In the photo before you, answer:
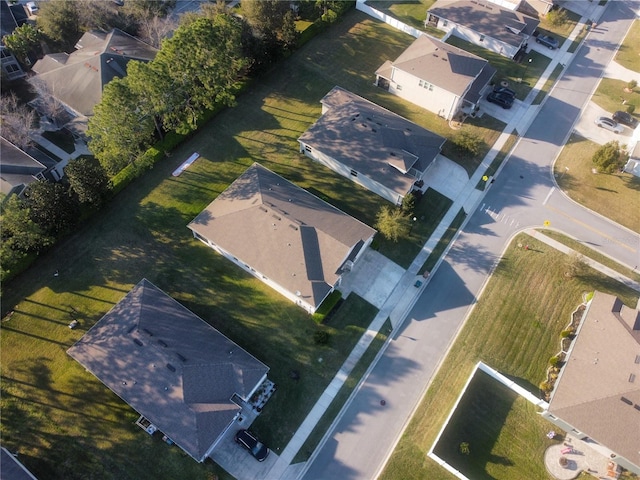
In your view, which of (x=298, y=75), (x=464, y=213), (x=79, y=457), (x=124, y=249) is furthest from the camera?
(x=298, y=75)

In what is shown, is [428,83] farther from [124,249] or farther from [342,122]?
[124,249]

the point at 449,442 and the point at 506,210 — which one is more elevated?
the point at 506,210

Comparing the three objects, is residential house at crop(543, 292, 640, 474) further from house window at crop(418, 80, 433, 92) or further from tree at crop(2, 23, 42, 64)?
tree at crop(2, 23, 42, 64)

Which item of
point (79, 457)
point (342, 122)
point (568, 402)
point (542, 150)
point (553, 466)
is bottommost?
point (553, 466)

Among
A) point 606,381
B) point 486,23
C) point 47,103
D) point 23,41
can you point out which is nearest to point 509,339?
point 606,381

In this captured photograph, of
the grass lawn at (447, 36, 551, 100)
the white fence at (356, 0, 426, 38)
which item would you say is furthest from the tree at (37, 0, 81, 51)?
the grass lawn at (447, 36, 551, 100)

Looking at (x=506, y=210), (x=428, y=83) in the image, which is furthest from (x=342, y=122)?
(x=506, y=210)

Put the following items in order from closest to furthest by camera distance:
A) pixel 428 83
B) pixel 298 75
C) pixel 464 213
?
pixel 464 213, pixel 428 83, pixel 298 75
